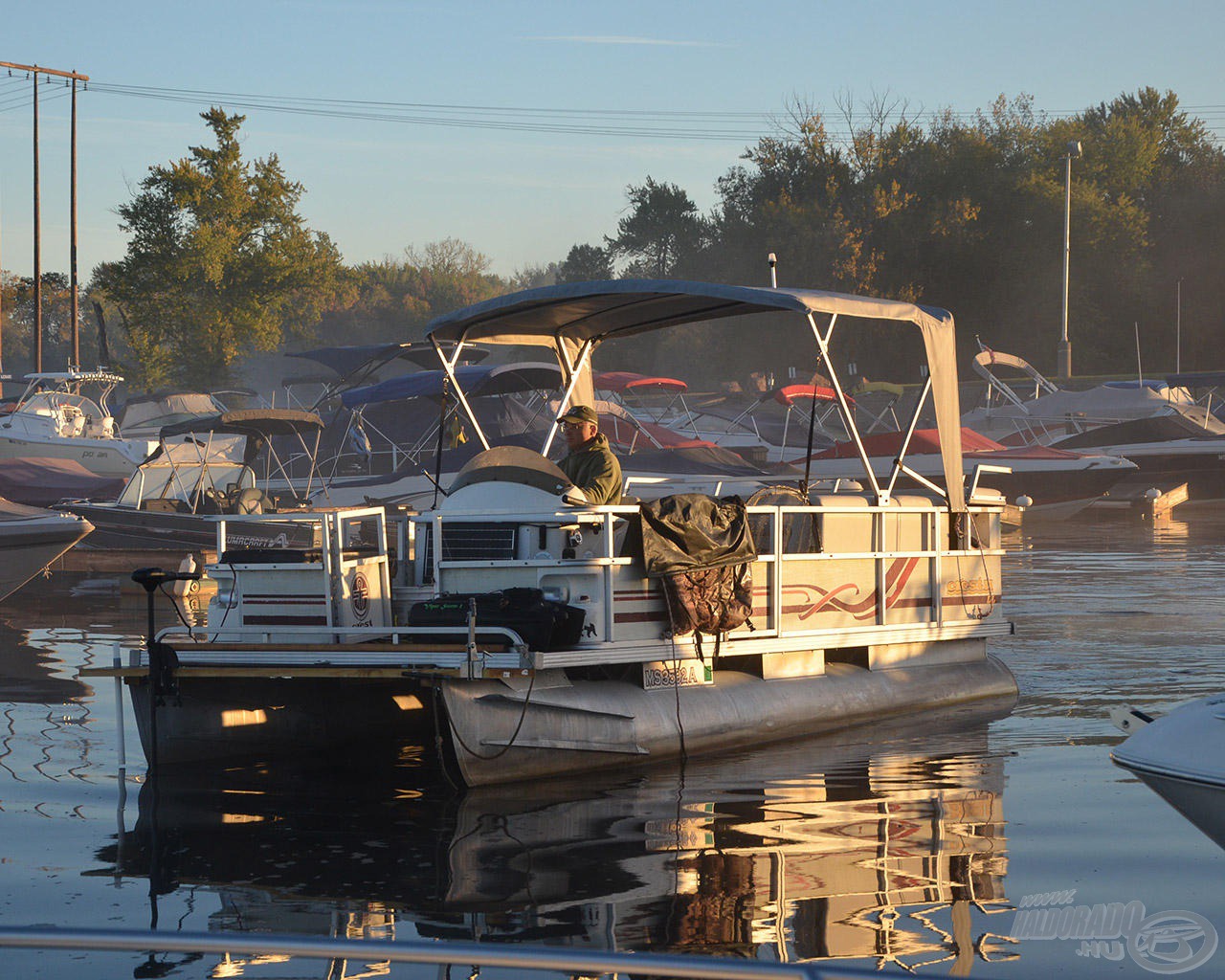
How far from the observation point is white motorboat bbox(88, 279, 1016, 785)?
9039 millimetres

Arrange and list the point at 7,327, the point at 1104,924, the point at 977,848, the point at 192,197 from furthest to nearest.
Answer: the point at 7,327, the point at 192,197, the point at 977,848, the point at 1104,924

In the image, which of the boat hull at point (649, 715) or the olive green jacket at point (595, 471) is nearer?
the boat hull at point (649, 715)

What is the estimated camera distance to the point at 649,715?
384 inches

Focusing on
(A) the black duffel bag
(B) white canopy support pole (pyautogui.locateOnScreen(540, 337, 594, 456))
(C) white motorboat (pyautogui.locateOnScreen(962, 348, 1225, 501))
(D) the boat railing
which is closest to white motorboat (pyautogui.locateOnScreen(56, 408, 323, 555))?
(B) white canopy support pole (pyautogui.locateOnScreen(540, 337, 594, 456))

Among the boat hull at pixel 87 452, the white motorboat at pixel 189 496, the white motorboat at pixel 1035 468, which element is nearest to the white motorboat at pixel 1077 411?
the white motorboat at pixel 1035 468

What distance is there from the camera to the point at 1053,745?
10586 mm

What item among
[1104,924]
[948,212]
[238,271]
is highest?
[948,212]

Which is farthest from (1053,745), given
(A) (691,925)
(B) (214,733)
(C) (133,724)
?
(C) (133,724)

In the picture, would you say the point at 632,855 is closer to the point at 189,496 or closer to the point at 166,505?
the point at 166,505

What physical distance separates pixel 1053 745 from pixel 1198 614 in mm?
8186

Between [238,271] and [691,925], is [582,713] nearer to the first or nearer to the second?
[691,925]

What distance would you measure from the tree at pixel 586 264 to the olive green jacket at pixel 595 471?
74.5 metres

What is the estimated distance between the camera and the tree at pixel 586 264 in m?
85.1

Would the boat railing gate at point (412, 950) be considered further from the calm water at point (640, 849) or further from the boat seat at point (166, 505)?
the boat seat at point (166, 505)
